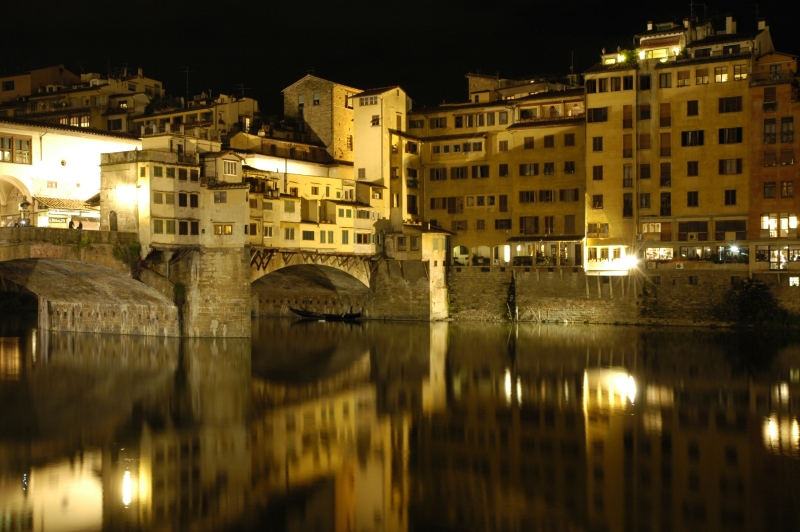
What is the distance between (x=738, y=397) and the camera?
3006 centimetres

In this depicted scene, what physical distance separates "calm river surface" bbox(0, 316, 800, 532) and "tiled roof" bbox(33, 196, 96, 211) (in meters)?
7.04

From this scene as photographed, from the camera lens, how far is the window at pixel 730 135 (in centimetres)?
5156

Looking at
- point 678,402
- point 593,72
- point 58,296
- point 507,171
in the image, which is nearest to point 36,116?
point 58,296

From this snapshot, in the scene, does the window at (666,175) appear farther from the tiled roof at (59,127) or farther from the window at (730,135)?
the tiled roof at (59,127)

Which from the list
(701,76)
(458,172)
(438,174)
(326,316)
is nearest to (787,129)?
(701,76)

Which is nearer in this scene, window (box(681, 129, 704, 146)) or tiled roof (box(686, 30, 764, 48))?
window (box(681, 129, 704, 146))

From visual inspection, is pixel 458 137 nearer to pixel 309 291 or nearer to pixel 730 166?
pixel 309 291

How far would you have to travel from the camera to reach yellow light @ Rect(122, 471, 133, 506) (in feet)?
61.1

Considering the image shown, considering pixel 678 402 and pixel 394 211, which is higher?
pixel 394 211

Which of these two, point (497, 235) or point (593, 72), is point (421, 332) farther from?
point (593, 72)

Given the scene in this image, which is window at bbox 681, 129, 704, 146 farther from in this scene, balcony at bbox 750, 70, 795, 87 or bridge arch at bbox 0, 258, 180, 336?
bridge arch at bbox 0, 258, 180, 336

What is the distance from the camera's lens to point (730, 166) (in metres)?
51.8

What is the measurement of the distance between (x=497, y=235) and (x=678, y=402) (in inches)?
1226

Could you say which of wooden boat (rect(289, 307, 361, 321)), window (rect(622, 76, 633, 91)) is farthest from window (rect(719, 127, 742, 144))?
wooden boat (rect(289, 307, 361, 321))
